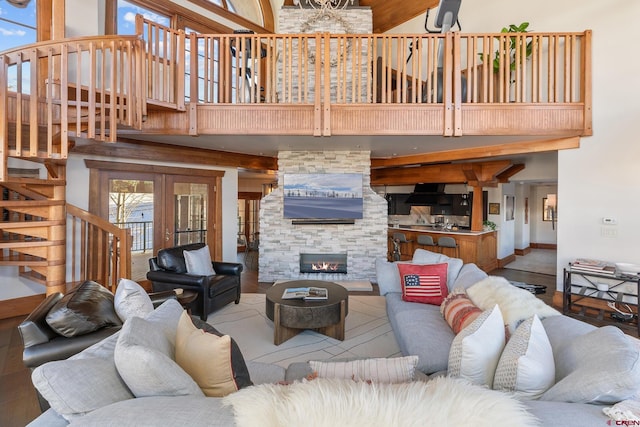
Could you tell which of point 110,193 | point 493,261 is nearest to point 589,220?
point 493,261

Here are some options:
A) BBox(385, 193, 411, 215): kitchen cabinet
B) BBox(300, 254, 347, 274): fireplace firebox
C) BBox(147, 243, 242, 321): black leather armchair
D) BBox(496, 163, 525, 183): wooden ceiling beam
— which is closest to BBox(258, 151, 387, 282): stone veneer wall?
BBox(300, 254, 347, 274): fireplace firebox

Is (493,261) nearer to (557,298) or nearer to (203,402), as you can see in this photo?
(557,298)

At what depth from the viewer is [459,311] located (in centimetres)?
241

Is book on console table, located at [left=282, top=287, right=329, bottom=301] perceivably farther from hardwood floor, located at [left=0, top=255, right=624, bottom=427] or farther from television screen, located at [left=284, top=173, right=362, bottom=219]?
television screen, located at [left=284, top=173, right=362, bottom=219]

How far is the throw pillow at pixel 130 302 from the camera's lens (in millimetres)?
2127

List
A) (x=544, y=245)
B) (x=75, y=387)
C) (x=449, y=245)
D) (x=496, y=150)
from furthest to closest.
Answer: (x=544, y=245) → (x=449, y=245) → (x=496, y=150) → (x=75, y=387)

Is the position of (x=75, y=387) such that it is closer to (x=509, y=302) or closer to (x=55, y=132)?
(x=509, y=302)

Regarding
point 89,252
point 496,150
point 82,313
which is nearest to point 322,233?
point 496,150

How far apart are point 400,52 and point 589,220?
3.47 metres

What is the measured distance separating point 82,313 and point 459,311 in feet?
8.73

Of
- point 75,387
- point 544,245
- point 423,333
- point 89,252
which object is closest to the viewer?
point 75,387

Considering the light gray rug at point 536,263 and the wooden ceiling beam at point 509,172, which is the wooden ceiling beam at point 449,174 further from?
the light gray rug at point 536,263

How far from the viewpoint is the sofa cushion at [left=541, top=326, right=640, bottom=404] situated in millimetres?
1115

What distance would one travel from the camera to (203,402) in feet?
3.44
